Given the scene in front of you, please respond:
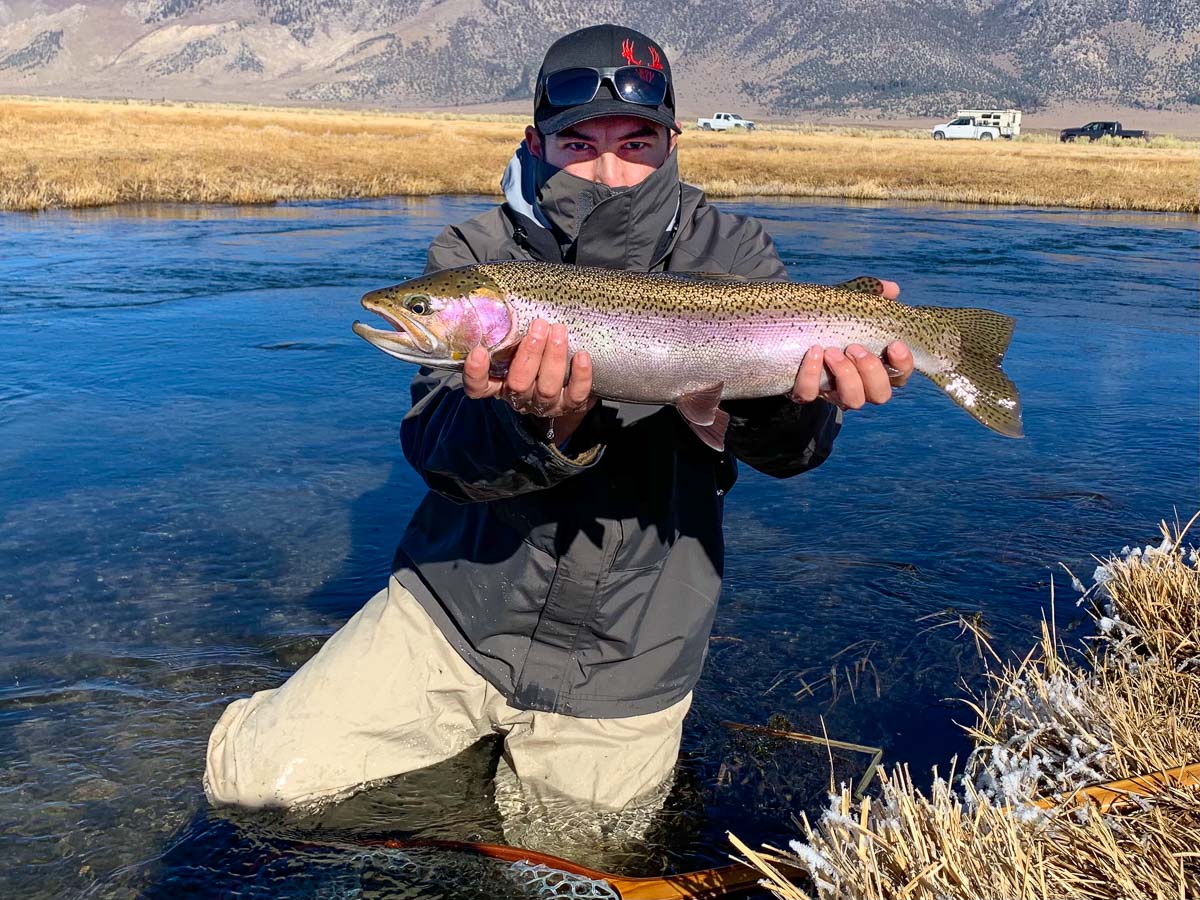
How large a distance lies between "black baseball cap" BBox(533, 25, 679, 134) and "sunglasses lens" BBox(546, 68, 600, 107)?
0.06ft

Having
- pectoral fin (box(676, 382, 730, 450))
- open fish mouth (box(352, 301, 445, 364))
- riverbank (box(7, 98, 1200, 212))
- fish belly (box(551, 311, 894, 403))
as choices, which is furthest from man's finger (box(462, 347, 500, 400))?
riverbank (box(7, 98, 1200, 212))

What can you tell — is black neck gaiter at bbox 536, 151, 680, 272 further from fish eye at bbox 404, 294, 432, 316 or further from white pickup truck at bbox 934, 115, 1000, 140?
white pickup truck at bbox 934, 115, 1000, 140

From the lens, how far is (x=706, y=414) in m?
2.93

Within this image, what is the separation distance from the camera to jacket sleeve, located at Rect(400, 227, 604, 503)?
2.90m

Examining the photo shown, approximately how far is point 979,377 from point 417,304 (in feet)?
5.78

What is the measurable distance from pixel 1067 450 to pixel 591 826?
517 centimetres

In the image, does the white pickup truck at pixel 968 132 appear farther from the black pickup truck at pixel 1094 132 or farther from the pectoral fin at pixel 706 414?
the pectoral fin at pixel 706 414

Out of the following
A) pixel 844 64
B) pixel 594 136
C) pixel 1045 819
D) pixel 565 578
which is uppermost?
pixel 594 136

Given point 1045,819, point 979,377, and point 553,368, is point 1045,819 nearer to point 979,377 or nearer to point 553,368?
point 979,377

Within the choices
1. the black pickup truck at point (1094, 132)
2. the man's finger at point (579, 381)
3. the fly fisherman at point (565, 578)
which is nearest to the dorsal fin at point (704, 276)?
Answer: the fly fisherman at point (565, 578)

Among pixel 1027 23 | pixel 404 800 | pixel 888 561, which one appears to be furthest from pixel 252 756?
pixel 1027 23

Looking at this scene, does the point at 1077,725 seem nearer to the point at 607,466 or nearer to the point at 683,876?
the point at 683,876

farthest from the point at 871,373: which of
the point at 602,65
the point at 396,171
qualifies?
the point at 396,171

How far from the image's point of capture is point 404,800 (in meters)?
3.52
